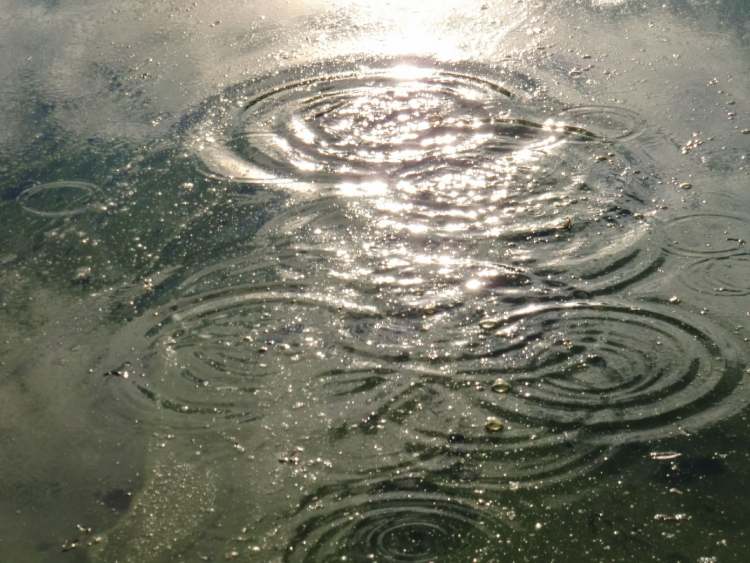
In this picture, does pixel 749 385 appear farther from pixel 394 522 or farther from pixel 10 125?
pixel 10 125

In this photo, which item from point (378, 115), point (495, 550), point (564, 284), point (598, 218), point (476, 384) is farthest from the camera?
point (378, 115)

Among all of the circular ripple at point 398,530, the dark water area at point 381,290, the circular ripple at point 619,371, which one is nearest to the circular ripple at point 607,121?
the dark water area at point 381,290

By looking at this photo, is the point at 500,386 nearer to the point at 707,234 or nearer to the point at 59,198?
the point at 707,234

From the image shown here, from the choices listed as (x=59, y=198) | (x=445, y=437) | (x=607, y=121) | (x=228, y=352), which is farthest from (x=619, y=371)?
(x=59, y=198)

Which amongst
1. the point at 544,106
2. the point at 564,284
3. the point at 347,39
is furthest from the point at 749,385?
the point at 347,39

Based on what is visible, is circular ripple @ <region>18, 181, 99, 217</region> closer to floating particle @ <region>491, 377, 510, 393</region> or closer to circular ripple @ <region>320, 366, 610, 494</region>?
circular ripple @ <region>320, 366, 610, 494</region>

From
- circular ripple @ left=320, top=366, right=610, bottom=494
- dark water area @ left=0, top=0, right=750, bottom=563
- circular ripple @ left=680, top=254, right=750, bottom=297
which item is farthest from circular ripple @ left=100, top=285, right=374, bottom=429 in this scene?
circular ripple @ left=680, top=254, right=750, bottom=297
